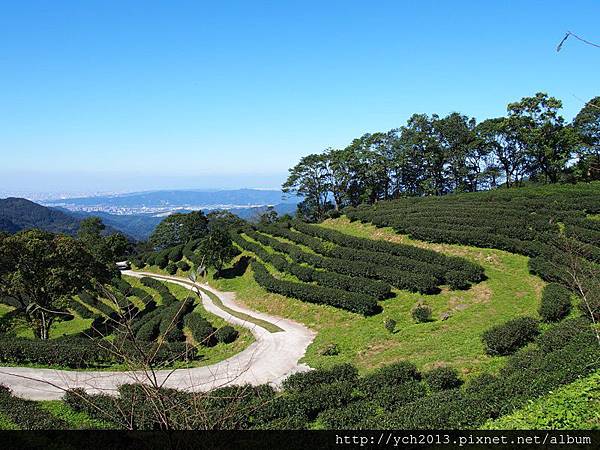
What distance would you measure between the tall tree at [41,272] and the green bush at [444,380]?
25.3 meters

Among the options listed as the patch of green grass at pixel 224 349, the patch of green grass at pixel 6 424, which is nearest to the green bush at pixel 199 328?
the patch of green grass at pixel 224 349

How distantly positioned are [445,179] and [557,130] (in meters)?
18.0

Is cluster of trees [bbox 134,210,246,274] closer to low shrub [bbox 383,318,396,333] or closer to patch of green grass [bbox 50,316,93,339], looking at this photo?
low shrub [bbox 383,318,396,333]

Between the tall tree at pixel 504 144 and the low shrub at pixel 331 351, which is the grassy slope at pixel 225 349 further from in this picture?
the tall tree at pixel 504 144

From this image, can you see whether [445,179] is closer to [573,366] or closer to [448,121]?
[448,121]

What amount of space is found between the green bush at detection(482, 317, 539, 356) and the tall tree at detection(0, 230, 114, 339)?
26.7 metres

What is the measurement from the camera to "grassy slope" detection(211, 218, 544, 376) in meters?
18.2

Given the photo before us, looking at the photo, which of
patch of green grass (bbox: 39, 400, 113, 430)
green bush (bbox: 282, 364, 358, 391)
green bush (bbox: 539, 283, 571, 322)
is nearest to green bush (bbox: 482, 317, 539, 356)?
green bush (bbox: 539, 283, 571, 322)

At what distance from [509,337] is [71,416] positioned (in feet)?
58.1

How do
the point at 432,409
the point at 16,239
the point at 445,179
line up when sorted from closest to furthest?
the point at 432,409 → the point at 16,239 → the point at 445,179

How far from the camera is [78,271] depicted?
3066 cm

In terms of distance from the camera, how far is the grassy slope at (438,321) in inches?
715

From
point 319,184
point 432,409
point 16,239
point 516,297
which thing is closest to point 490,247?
point 516,297

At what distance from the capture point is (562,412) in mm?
8984
